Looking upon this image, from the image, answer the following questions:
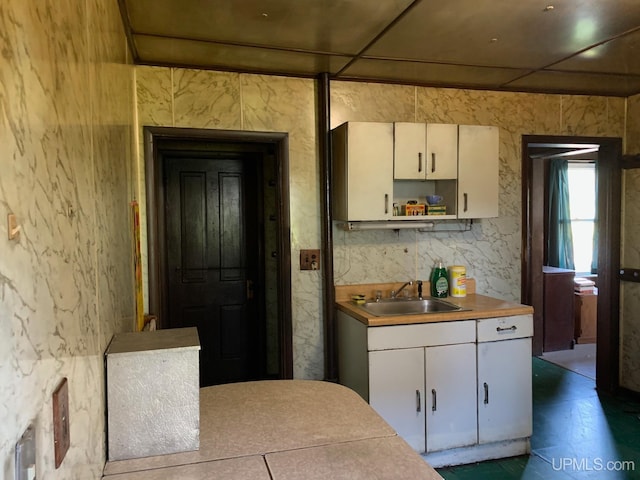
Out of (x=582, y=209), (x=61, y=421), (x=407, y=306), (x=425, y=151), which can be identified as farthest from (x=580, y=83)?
(x=582, y=209)

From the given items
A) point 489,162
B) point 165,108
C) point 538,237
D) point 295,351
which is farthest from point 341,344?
point 538,237

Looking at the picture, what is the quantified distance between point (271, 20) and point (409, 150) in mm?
1230

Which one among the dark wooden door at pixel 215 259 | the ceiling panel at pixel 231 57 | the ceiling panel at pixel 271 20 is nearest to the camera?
the ceiling panel at pixel 271 20

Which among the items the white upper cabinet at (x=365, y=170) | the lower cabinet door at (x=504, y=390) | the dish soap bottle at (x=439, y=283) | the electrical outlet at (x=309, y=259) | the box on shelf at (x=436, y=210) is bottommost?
the lower cabinet door at (x=504, y=390)

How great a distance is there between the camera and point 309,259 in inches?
126

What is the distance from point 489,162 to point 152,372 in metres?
2.68

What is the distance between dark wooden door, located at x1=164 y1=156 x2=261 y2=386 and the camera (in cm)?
401

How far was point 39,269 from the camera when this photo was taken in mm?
755

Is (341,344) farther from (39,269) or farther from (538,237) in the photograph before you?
(538,237)

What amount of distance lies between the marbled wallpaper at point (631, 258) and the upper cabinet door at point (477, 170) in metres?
1.41

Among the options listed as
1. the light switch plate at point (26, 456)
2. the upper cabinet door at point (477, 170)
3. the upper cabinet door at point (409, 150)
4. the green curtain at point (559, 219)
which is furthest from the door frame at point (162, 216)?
the green curtain at point (559, 219)

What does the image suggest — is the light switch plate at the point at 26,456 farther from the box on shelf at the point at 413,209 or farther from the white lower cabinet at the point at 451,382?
the box on shelf at the point at 413,209

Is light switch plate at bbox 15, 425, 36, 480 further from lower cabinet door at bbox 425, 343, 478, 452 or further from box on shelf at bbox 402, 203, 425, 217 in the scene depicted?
box on shelf at bbox 402, 203, 425, 217

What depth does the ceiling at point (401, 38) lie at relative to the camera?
7.14ft
